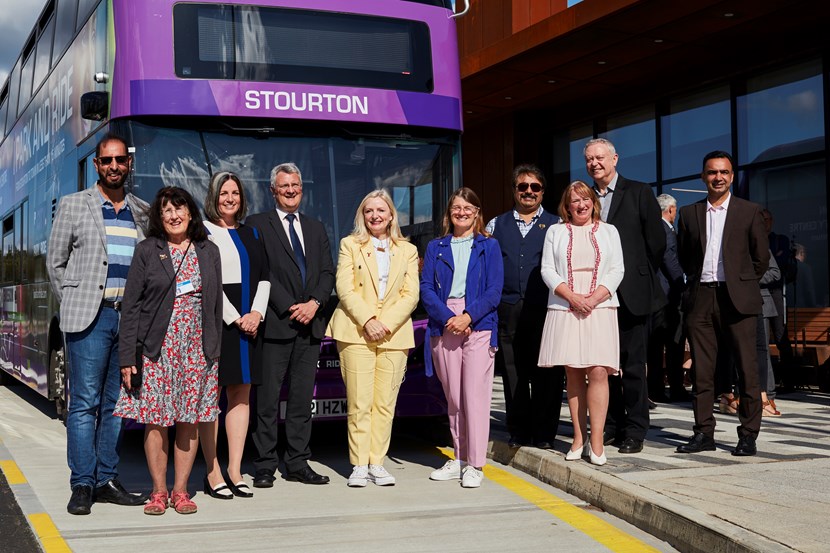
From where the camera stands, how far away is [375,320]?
21.6 ft

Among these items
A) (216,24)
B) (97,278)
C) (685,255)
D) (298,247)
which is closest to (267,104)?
(216,24)

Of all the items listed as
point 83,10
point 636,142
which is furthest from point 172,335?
point 636,142

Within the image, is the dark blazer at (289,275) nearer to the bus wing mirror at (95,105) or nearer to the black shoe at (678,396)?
the bus wing mirror at (95,105)

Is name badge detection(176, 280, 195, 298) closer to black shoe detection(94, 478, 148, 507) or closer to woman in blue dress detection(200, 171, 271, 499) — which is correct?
woman in blue dress detection(200, 171, 271, 499)

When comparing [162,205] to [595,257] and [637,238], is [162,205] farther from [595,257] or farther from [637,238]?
[637,238]

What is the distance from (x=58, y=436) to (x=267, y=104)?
409 centimetres

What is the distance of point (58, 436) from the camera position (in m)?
9.53

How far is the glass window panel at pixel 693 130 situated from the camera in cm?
1536

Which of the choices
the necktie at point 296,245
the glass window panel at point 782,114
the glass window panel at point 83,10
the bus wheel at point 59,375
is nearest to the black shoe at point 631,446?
the necktie at point 296,245

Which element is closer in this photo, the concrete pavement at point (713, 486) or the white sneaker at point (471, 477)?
the concrete pavement at point (713, 486)

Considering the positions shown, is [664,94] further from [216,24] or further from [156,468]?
[156,468]

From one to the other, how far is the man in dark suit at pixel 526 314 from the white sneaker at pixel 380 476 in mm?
1107

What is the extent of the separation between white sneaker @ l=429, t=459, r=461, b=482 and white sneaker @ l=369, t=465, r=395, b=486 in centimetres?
33

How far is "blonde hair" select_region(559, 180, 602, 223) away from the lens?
6.70 metres
